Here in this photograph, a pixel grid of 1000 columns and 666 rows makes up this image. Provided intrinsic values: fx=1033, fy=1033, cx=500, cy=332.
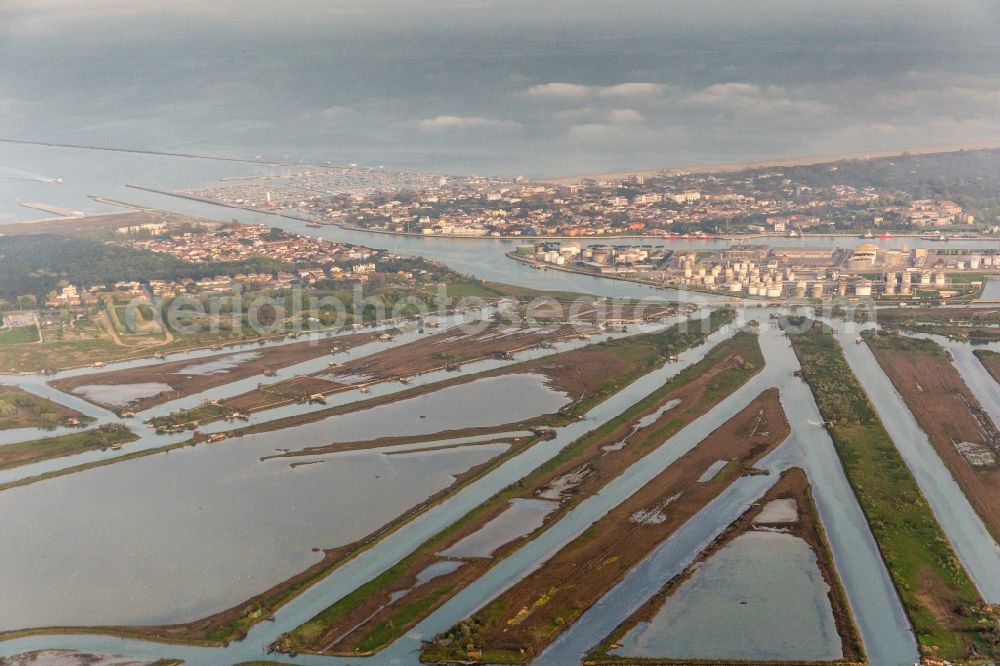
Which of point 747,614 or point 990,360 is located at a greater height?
point 990,360

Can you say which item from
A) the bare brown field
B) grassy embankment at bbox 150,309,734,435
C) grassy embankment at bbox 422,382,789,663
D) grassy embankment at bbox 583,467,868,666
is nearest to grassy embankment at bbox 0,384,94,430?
grassy embankment at bbox 150,309,734,435

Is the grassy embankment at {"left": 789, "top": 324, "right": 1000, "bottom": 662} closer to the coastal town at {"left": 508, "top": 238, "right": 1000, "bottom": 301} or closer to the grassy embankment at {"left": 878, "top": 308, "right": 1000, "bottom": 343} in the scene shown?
the grassy embankment at {"left": 878, "top": 308, "right": 1000, "bottom": 343}

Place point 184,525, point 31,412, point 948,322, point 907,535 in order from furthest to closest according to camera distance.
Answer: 1. point 948,322
2. point 31,412
3. point 184,525
4. point 907,535

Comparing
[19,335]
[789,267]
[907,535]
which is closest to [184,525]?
[907,535]

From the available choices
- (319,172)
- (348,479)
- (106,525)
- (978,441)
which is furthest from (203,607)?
(319,172)

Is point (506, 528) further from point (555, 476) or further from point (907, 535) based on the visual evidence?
point (907, 535)

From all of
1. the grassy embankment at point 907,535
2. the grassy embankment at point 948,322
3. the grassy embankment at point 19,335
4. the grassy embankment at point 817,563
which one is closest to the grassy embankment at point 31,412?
the grassy embankment at point 19,335

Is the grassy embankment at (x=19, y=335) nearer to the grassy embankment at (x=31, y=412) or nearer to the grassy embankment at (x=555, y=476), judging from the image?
the grassy embankment at (x=31, y=412)
